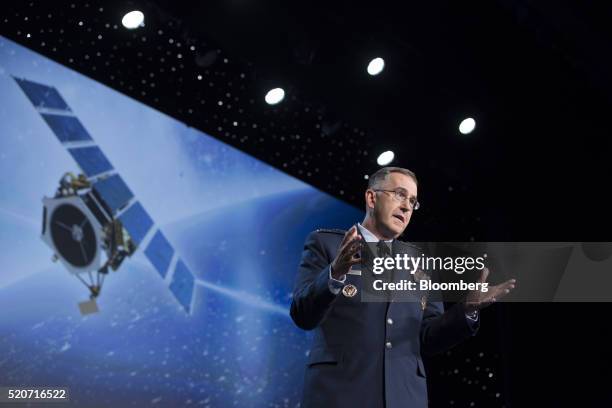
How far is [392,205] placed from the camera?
6.47 ft

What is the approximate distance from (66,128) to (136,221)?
1.90ft

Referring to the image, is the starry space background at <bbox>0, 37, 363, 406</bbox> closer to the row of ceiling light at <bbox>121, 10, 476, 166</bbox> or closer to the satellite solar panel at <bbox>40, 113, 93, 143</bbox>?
the satellite solar panel at <bbox>40, 113, 93, 143</bbox>

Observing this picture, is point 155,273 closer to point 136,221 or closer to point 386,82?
point 136,221

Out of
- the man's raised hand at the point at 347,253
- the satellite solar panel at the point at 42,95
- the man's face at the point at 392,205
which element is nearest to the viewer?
the man's raised hand at the point at 347,253

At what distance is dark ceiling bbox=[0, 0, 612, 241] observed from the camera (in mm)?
3480

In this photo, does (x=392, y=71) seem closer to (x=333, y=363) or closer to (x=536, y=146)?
(x=536, y=146)

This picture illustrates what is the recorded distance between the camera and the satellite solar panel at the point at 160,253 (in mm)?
3592

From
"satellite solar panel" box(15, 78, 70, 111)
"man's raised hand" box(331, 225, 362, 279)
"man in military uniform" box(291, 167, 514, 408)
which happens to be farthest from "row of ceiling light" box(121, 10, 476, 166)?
"man's raised hand" box(331, 225, 362, 279)

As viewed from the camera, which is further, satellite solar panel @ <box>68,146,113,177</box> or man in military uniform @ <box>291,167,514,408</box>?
satellite solar panel @ <box>68,146,113,177</box>

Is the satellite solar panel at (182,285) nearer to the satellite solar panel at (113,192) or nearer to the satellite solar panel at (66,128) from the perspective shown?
the satellite solar panel at (113,192)

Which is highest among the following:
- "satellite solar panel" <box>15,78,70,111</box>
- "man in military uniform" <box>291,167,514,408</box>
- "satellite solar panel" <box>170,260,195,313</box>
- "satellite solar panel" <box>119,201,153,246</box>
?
"satellite solar panel" <box>15,78,70,111</box>

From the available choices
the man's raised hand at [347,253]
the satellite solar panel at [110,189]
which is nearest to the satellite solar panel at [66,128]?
the satellite solar panel at [110,189]

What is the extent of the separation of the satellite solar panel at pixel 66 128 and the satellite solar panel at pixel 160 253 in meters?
0.62

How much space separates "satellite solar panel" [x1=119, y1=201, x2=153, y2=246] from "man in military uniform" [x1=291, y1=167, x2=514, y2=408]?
176 cm
